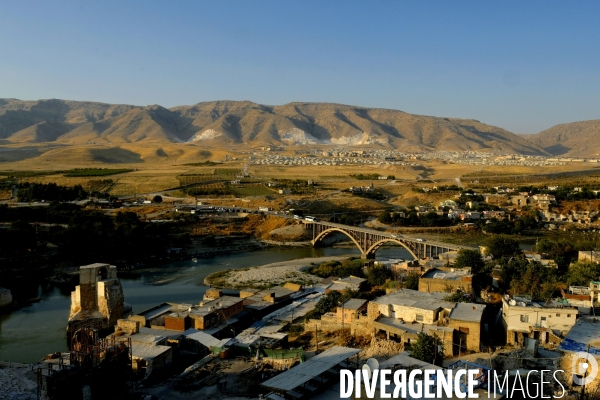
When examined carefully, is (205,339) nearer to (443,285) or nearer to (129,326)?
(129,326)

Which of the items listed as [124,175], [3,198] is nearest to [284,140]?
A: [124,175]

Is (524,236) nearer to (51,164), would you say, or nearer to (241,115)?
(51,164)

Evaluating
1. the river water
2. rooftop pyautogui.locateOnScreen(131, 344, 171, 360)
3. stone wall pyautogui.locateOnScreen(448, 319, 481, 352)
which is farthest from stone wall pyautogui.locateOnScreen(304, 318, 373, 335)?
the river water

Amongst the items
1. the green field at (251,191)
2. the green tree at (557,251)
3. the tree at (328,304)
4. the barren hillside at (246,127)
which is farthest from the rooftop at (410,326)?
the barren hillside at (246,127)

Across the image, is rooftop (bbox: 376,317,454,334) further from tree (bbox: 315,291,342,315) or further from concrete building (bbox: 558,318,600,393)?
tree (bbox: 315,291,342,315)

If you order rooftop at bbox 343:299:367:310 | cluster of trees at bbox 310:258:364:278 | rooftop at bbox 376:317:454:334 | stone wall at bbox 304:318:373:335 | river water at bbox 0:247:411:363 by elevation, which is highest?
rooftop at bbox 376:317:454:334

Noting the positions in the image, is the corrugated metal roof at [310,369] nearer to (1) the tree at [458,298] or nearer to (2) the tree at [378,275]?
(1) the tree at [458,298]
